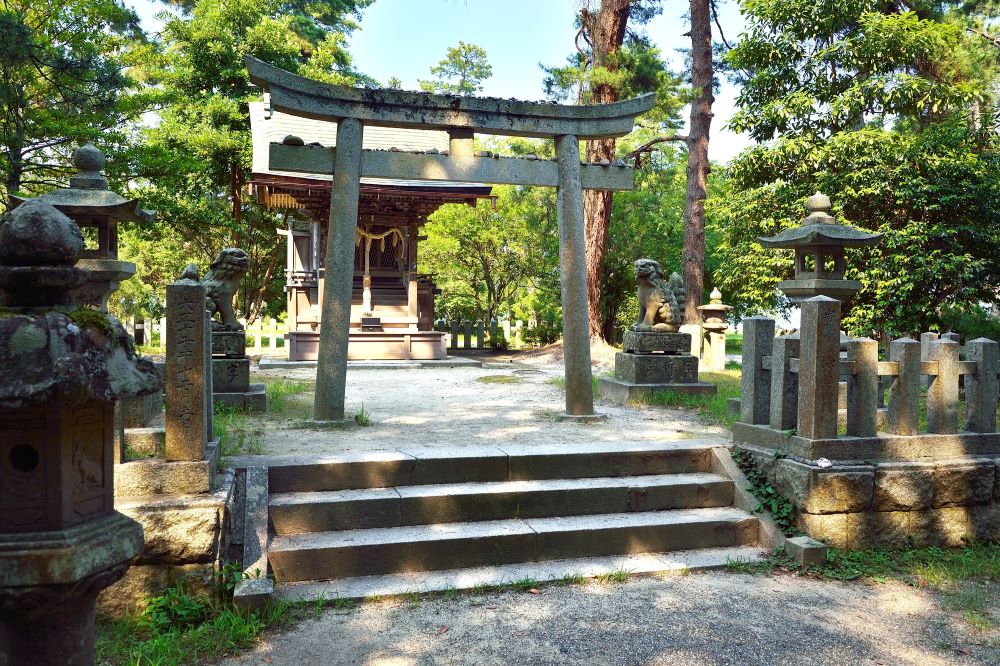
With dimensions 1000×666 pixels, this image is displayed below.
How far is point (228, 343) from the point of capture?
7996mm

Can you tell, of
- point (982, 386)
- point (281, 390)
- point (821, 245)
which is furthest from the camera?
point (281, 390)

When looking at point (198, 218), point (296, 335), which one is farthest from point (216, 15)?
point (296, 335)

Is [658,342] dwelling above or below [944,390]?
above

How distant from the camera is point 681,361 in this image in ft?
31.8

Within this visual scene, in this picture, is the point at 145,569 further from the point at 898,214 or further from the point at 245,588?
the point at 898,214

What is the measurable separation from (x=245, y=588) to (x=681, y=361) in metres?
7.27

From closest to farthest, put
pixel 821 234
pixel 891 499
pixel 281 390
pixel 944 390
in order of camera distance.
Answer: pixel 891 499, pixel 944 390, pixel 821 234, pixel 281 390

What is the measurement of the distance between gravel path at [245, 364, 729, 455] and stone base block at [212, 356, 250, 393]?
69cm

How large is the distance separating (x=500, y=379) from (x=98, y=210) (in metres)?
7.20

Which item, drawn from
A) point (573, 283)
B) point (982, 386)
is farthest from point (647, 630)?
point (573, 283)

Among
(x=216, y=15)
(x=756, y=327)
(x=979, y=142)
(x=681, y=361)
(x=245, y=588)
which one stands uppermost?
(x=216, y=15)

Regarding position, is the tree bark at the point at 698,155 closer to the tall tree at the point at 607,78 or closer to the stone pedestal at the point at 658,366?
the tall tree at the point at 607,78

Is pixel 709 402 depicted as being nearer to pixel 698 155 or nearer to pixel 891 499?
pixel 891 499

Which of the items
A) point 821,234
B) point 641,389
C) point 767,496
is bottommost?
point 767,496
